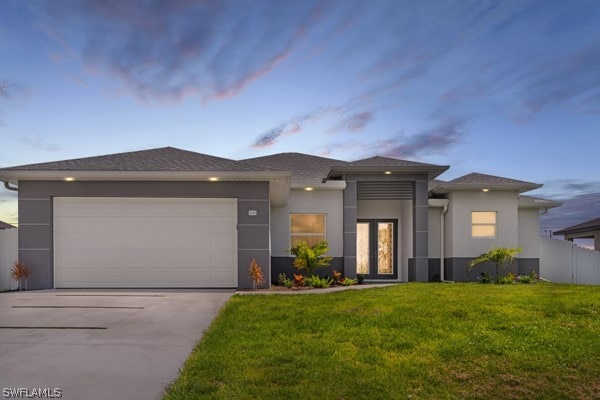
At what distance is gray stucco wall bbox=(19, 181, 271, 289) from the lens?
38.7 ft

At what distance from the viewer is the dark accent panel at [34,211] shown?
11.8 metres

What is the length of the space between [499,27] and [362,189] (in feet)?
21.3

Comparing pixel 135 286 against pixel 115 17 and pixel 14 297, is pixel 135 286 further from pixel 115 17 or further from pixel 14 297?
pixel 115 17

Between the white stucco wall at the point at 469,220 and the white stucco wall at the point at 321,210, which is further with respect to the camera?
the white stucco wall at the point at 469,220

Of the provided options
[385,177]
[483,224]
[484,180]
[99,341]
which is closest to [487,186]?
[484,180]

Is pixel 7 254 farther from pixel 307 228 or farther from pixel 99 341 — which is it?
pixel 307 228

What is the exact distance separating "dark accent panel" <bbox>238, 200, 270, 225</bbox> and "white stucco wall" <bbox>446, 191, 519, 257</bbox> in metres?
7.57

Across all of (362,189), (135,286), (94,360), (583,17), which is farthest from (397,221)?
(94,360)

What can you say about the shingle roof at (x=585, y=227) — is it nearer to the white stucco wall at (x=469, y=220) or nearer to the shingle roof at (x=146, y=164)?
the white stucco wall at (x=469, y=220)

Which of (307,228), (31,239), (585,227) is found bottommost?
(31,239)

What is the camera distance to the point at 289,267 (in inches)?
584

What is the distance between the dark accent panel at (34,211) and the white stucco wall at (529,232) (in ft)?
53.0

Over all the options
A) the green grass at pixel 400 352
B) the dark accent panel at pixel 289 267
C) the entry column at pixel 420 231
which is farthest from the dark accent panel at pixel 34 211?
the entry column at pixel 420 231

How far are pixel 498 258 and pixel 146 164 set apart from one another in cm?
1201
